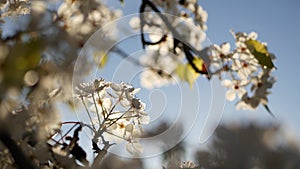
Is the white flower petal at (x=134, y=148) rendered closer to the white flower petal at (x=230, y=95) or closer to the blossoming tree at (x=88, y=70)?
the blossoming tree at (x=88, y=70)

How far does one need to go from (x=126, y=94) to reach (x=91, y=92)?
6 cm

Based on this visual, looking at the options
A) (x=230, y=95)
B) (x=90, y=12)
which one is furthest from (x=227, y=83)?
(x=90, y=12)

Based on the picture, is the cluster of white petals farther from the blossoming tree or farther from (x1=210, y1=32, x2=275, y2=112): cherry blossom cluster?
(x1=210, y1=32, x2=275, y2=112): cherry blossom cluster

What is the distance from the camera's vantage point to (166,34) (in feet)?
3.25

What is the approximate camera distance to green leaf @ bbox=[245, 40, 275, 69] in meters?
1.04

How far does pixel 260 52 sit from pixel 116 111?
512 millimetres

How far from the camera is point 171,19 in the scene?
963 millimetres

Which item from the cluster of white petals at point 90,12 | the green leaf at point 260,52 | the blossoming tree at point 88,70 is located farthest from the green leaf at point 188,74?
the cluster of white petals at point 90,12

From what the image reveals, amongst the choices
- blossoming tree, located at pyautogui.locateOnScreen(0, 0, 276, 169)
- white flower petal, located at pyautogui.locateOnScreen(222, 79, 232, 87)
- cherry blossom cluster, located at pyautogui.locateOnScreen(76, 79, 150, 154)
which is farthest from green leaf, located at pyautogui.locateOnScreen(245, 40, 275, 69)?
cherry blossom cluster, located at pyautogui.locateOnScreen(76, 79, 150, 154)

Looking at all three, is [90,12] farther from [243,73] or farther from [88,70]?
[243,73]

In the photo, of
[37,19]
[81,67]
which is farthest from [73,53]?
[81,67]

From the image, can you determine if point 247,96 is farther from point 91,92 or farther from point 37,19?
point 37,19

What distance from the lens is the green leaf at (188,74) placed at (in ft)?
3.25

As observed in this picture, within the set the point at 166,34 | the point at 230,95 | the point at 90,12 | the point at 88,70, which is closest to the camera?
the point at 88,70
